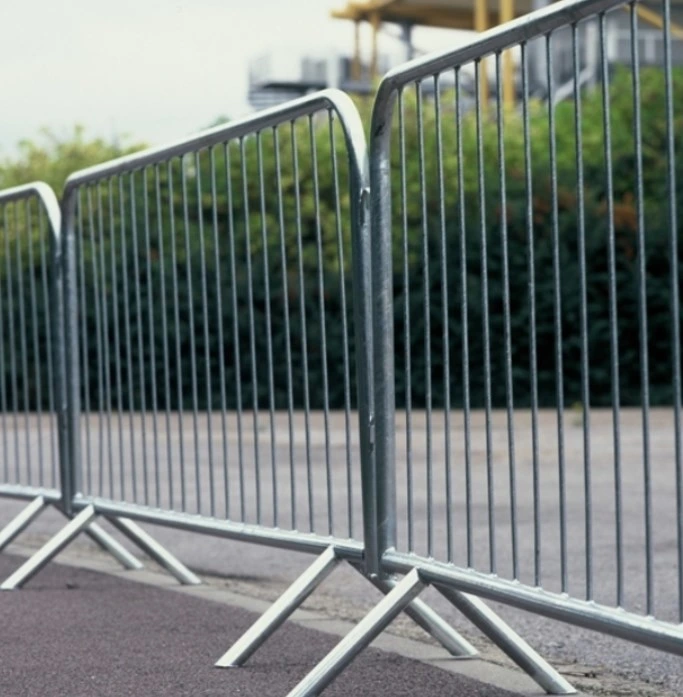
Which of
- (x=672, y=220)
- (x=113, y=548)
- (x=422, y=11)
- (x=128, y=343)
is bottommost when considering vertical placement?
(x=113, y=548)

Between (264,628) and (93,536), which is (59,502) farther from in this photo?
(264,628)

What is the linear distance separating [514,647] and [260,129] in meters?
2.10

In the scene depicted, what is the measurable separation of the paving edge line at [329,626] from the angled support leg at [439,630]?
0.09ft

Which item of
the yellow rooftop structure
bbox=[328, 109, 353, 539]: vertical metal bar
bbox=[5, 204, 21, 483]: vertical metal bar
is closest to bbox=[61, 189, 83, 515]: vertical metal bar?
bbox=[5, 204, 21, 483]: vertical metal bar

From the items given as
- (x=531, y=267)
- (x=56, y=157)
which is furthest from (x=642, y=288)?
(x=56, y=157)

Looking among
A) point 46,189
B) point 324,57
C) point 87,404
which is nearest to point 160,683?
point 87,404

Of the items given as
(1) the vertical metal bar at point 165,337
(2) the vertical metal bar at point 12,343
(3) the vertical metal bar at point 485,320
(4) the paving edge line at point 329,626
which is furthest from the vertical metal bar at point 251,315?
(2) the vertical metal bar at point 12,343

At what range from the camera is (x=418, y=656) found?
16.8 ft

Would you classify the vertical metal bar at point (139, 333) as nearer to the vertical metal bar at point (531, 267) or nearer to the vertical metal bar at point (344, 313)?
the vertical metal bar at point (344, 313)

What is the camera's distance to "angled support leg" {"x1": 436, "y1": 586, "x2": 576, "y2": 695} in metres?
4.54

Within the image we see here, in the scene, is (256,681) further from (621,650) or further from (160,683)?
(621,650)

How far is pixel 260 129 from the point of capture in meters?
5.72

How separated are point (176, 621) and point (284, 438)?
1.82 meters

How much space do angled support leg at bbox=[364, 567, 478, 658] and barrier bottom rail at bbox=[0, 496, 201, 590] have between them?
6.60 ft
